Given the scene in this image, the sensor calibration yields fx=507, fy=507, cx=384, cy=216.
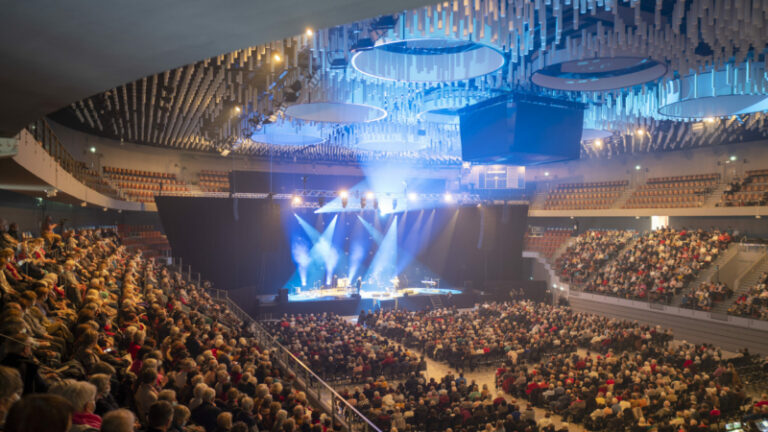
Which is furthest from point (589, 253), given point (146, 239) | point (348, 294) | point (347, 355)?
point (146, 239)

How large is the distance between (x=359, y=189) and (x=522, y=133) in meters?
16.0

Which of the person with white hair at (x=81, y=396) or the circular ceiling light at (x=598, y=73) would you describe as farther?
the circular ceiling light at (x=598, y=73)

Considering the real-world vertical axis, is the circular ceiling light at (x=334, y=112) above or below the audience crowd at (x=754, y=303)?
above

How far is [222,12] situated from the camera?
274 cm

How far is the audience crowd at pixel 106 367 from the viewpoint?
7.34 feet

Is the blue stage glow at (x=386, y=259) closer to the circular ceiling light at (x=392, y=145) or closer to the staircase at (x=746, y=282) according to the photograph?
the circular ceiling light at (x=392, y=145)

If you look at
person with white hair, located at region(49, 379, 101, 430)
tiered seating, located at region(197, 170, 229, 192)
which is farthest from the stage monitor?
tiered seating, located at region(197, 170, 229, 192)

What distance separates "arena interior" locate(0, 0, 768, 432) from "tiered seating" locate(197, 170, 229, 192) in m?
0.10

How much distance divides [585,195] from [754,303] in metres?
11.8

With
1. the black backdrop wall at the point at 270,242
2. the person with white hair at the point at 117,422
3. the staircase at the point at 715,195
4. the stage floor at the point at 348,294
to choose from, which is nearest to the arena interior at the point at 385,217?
the person with white hair at the point at 117,422

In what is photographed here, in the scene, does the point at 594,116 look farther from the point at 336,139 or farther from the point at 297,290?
the point at 297,290

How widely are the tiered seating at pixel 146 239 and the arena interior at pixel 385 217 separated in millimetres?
191

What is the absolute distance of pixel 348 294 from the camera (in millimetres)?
22797

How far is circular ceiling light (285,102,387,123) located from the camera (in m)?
14.3
